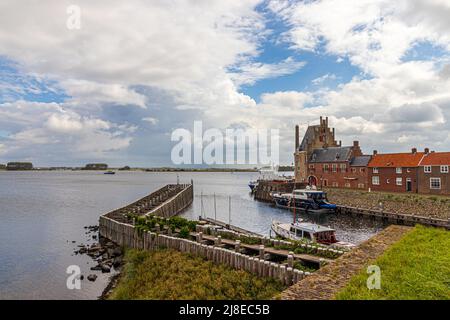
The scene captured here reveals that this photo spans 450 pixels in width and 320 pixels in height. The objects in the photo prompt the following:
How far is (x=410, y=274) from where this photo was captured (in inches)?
461

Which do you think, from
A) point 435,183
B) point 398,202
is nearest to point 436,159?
point 435,183

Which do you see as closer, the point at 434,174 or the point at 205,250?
the point at 205,250

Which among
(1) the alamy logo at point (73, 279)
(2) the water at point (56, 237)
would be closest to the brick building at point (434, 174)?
(2) the water at point (56, 237)

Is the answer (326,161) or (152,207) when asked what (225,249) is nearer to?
(152,207)

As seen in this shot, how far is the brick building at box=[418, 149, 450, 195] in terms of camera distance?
59.7m

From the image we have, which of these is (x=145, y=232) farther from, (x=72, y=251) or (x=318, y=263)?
(x=318, y=263)

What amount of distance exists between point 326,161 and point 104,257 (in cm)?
6556

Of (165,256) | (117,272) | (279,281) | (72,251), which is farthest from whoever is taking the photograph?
(72,251)

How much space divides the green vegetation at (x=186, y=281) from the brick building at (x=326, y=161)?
62.8 metres

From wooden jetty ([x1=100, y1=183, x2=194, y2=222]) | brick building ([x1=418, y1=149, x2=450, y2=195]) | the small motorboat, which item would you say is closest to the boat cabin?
wooden jetty ([x1=100, y1=183, x2=194, y2=222])

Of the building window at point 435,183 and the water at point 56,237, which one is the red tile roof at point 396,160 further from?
the water at point 56,237

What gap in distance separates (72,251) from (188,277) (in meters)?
22.5
